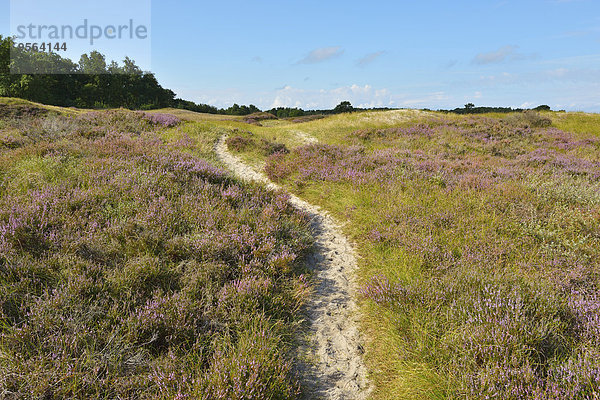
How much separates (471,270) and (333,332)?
2508 millimetres

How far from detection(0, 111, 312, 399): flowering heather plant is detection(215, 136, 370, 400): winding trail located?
357mm

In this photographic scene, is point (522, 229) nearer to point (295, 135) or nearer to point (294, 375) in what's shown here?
point (294, 375)

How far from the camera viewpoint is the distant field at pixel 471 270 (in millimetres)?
2980

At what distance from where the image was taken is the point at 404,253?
18.3 feet

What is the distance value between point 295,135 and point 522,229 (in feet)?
57.1

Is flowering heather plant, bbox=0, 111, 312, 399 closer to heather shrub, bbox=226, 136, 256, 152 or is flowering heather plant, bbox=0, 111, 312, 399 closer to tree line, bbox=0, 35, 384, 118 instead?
heather shrub, bbox=226, 136, 256, 152

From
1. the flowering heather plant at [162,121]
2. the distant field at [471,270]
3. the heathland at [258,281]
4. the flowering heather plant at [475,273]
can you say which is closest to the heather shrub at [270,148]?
the distant field at [471,270]

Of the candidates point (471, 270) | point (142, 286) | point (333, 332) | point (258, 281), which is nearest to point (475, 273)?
point (471, 270)

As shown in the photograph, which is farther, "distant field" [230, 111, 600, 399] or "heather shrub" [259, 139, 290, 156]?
"heather shrub" [259, 139, 290, 156]

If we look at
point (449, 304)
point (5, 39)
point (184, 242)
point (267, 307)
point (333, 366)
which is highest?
point (5, 39)

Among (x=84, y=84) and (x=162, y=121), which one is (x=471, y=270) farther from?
(x=84, y=84)

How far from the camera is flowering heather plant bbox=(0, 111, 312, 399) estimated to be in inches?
112

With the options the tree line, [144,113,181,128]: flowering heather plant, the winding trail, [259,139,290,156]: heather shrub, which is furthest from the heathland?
the tree line

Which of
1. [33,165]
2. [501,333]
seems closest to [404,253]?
[501,333]
